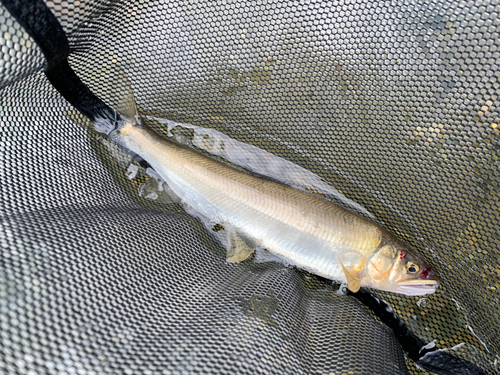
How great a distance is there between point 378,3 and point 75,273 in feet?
6.63

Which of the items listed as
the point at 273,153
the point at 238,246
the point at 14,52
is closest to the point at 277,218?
the point at 238,246

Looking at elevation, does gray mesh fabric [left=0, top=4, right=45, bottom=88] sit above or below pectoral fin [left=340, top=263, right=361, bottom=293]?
above

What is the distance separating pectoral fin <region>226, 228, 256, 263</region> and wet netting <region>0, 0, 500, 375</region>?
3.1 inches

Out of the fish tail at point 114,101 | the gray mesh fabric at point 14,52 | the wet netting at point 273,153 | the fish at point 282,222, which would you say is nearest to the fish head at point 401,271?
the fish at point 282,222

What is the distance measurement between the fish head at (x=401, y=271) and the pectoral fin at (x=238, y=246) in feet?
2.32

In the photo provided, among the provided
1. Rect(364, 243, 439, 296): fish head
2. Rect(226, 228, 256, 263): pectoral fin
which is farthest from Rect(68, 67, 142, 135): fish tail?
Rect(364, 243, 439, 296): fish head

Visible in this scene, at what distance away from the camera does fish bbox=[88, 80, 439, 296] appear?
191 cm

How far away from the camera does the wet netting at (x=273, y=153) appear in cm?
137

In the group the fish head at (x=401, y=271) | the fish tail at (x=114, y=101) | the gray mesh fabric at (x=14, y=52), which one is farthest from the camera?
the fish tail at (x=114, y=101)

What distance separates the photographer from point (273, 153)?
2186 millimetres

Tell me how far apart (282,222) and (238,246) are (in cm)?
31

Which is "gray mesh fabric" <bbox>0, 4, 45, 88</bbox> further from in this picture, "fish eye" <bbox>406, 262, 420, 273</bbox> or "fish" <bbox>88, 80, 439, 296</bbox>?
"fish eye" <bbox>406, 262, 420, 273</bbox>

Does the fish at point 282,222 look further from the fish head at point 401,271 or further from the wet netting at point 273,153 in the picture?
the wet netting at point 273,153

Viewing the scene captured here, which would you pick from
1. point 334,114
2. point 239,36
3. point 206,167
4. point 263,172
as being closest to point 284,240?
point 263,172
